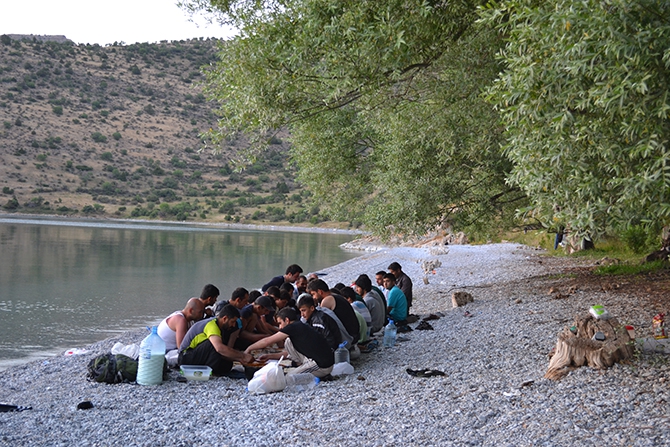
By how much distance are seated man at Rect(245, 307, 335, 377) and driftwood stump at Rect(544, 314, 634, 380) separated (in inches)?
102

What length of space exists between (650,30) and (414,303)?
39.9 feet

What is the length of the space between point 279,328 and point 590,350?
425cm

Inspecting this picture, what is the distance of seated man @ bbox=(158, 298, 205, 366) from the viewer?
30.2 ft

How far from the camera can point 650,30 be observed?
4.93 meters

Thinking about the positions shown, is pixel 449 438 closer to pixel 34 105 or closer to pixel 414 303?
pixel 414 303

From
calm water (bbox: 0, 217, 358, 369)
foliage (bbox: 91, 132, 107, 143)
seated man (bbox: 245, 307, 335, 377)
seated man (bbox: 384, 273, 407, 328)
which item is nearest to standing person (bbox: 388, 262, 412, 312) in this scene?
seated man (bbox: 384, 273, 407, 328)

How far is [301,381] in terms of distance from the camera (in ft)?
26.3

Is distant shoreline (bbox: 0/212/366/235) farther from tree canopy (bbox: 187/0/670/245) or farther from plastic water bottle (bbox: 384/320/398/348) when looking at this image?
plastic water bottle (bbox: 384/320/398/348)

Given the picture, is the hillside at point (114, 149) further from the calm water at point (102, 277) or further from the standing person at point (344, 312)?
the standing person at point (344, 312)

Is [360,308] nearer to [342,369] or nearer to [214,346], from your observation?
[342,369]

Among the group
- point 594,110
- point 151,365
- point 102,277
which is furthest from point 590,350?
point 102,277

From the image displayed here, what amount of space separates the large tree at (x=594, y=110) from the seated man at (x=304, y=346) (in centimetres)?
316

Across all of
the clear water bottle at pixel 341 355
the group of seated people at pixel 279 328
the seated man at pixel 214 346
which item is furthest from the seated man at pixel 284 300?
the clear water bottle at pixel 341 355

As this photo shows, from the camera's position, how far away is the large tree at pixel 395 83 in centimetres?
898
